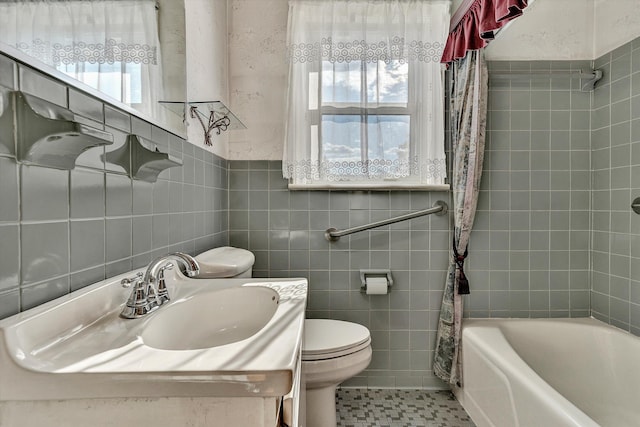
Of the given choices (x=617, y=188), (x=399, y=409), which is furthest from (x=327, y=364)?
(x=617, y=188)

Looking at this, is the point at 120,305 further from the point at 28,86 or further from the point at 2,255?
the point at 28,86

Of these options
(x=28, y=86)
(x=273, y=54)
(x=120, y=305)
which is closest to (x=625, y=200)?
(x=273, y=54)

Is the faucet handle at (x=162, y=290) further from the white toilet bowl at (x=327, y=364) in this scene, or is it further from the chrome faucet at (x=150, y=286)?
the white toilet bowl at (x=327, y=364)

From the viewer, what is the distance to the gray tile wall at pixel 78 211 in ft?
1.99

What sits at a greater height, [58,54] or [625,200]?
[58,54]

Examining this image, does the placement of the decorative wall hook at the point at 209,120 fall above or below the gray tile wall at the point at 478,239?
above

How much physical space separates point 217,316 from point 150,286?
241 millimetres

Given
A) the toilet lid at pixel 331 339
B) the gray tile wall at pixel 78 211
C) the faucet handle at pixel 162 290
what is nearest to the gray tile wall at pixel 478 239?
the toilet lid at pixel 331 339

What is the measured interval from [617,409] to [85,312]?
214 cm

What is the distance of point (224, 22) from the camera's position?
6.25ft

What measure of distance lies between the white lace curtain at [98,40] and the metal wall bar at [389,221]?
1113 millimetres

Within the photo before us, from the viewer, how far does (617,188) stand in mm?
1760

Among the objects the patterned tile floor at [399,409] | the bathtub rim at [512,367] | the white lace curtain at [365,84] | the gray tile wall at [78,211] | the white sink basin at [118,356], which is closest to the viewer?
the white sink basin at [118,356]

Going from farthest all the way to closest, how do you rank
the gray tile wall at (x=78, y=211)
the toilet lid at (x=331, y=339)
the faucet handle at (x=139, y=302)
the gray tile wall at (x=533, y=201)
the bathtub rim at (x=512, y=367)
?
the gray tile wall at (x=533, y=201), the toilet lid at (x=331, y=339), the bathtub rim at (x=512, y=367), the faucet handle at (x=139, y=302), the gray tile wall at (x=78, y=211)
